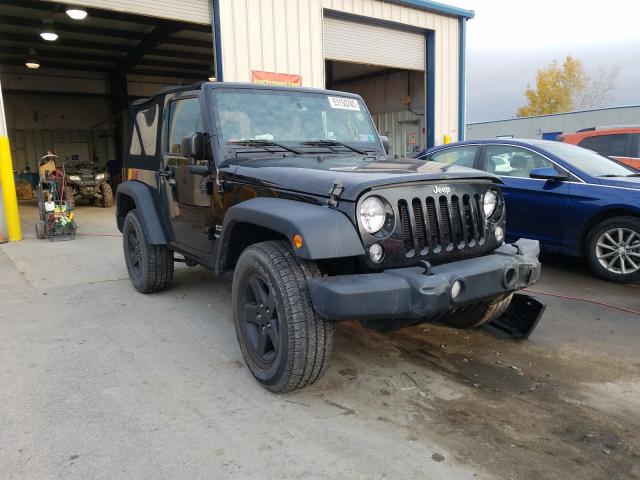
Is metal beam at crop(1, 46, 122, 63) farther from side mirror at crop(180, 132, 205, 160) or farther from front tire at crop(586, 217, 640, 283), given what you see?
front tire at crop(586, 217, 640, 283)

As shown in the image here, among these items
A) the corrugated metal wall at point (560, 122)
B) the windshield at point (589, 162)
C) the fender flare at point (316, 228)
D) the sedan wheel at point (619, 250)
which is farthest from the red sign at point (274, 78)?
the corrugated metal wall at point (560, 122)

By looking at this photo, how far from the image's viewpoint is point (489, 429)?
8.80 ft

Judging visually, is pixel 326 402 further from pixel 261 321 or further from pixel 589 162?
pixel 589 162

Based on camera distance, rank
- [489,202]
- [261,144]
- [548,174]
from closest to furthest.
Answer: [489,202] → [261,144] → [548,174]

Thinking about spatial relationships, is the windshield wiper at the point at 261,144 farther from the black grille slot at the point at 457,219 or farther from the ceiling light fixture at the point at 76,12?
the ceiling light fixture at the point at 76,12

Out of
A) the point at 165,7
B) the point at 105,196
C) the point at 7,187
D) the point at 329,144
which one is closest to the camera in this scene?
the point at 329,144

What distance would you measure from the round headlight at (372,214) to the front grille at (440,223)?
0.39ft

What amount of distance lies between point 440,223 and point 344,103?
74.1 inches

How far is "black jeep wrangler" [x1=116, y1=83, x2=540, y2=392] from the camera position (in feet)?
8.59

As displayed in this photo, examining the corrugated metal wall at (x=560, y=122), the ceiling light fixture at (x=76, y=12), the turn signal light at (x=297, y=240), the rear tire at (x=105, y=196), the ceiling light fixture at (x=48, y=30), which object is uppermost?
the ceiling light fixture at (x=48, y=30)

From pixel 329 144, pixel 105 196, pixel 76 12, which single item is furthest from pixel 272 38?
pixel 105 196

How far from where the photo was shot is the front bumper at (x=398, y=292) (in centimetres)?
252

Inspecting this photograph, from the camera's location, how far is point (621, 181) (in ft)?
17.6

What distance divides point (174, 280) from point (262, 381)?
3099 millimetres
